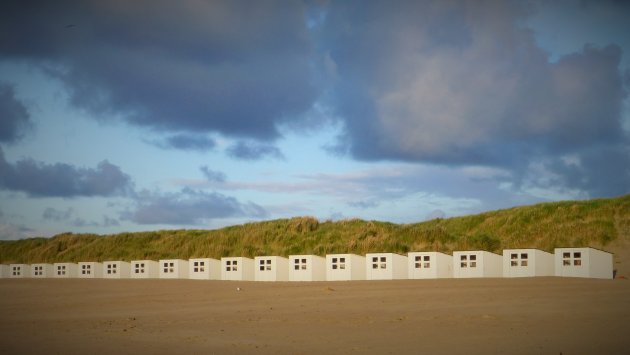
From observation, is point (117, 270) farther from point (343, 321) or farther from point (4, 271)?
point (343, 321)

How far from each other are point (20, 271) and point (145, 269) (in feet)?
53.4

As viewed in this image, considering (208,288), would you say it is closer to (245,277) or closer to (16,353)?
(245,277)

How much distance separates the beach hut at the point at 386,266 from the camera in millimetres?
31109

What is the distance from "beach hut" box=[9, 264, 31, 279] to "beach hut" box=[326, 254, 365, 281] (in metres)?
28.5

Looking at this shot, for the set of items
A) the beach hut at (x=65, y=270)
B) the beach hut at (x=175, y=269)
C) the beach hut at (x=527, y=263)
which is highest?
the beach hut at (x=527, y=263)

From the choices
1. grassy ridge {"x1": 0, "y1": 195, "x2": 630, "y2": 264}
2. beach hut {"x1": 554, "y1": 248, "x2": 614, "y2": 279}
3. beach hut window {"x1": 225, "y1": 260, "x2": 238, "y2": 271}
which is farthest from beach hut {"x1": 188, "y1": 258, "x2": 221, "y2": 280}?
beach hut {"x1": 554, "y1": 248, "x2": 614, "y2": 279}

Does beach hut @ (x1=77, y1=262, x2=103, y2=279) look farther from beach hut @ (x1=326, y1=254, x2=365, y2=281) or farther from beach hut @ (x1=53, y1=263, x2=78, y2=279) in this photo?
beach hut @ (x1=326, y1=254, x2=365, y2=281)

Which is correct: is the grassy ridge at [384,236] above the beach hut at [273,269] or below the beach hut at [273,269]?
above

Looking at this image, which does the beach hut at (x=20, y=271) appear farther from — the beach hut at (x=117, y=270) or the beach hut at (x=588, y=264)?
the beach hut at (x=588, y=264)

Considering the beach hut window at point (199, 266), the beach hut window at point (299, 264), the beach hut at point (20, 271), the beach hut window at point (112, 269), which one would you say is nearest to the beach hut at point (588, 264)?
the beach hut window at point (299, 264)

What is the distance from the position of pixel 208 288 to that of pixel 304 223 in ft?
61.8

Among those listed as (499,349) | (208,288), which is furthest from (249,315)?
(208,288)

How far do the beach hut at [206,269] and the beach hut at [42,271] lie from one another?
16067mm

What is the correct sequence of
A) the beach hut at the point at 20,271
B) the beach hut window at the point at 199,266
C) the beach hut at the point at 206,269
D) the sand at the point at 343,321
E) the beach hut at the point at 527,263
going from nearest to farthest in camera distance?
the sand at the point at 343,321
the beach hut at the point at 527,263
the beach hut at the point at 206,269
the beach hut window at the point at 199,266
the beach hut at the point at 20,271
